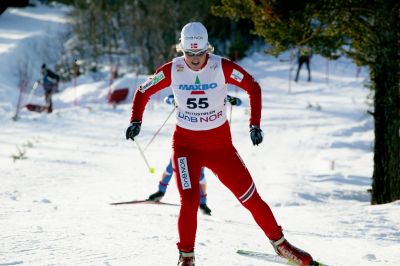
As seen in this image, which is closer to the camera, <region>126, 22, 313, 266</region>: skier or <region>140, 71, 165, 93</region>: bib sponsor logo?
<region>126, 22, 313, 266</region>: skier

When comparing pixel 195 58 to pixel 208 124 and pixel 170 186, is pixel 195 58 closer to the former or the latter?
pixel 208 124

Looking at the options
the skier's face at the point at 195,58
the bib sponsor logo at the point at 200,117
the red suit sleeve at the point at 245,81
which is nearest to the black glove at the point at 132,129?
the bib sponsor logo at the point at 200,117

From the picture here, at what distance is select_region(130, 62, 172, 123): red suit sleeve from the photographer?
434 cm

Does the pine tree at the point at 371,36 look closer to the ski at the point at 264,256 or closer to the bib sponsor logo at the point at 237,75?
the bib sponsor logo at the point at 237,75

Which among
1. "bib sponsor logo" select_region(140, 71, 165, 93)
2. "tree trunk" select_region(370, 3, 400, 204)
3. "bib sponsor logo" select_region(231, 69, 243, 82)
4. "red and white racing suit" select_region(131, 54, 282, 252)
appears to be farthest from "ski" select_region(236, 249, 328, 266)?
"tree trunk" select_region(370, 3, 400, 204)

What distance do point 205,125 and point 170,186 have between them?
542 cm

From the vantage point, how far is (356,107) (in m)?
18.0

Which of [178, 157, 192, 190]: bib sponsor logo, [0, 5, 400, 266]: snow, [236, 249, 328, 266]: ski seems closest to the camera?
[178, 157, 192, 190]: bib sponsor logo

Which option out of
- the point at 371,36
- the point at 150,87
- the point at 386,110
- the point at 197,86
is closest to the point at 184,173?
the point at 197,86

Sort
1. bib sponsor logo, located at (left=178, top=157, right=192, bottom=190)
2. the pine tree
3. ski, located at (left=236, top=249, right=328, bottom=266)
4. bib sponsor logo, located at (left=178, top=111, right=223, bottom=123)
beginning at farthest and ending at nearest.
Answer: the pine tree, bib sponsor logo, located at (left=178, top=111, right=223, bottom=123), ski, located at (left=236, top=249, right=328, bottom=266), bib sponsor logo, located at (left=178, top=157, right=192, bottom=190)

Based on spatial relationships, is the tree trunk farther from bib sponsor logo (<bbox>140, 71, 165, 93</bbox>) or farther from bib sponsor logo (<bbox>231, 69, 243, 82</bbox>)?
bib sponsor logo (<bbox>140, 71, 165, 93</bbox>)

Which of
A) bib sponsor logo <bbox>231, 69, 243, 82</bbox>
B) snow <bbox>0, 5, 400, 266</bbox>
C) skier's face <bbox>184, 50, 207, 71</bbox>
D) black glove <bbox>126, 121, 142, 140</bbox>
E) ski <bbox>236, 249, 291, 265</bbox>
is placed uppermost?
skier's face <bbox>184, 50, 207, 71</bbox>

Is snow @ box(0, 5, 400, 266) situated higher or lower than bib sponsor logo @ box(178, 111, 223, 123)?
lower

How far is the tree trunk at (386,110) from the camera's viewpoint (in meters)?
7.70
